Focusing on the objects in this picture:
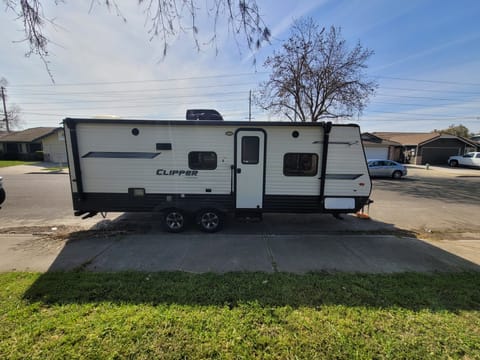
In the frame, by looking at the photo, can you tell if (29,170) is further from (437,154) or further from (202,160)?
(437,154)

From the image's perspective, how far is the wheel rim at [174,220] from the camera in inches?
216

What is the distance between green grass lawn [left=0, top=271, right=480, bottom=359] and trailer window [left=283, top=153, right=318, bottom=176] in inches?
101

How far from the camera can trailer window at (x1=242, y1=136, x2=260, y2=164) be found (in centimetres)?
520

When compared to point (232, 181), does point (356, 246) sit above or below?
below

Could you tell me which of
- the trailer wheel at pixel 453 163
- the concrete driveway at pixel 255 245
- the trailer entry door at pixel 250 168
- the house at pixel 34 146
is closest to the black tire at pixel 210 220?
the concrete driveway at pixel 255 245

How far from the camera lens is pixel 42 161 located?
88.5 ft

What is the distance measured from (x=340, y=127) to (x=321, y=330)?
173 inches

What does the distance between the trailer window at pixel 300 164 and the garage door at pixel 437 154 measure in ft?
103

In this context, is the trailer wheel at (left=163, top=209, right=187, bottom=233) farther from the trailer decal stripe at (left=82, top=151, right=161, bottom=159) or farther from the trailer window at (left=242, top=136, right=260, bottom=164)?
the trailer window at (left=242, top=136, right=260, bottom=164)

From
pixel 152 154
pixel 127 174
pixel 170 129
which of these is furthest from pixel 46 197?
pixel 170 129

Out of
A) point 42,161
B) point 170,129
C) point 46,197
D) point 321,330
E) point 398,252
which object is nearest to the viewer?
point 321,330

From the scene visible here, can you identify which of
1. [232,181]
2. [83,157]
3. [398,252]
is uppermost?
[83,157]

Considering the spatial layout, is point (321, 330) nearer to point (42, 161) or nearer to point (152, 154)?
point (152, 154)


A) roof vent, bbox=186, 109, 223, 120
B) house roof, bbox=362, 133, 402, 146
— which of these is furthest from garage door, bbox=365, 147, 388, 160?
roof vent, bbox=186, 109, 223, 120
